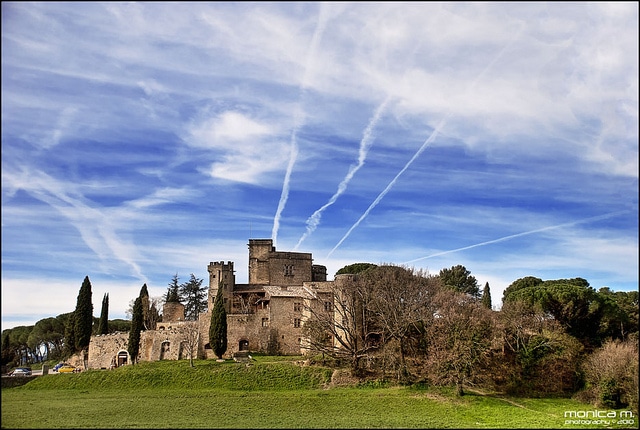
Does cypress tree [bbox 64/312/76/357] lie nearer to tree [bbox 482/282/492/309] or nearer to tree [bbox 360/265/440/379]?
tree [bbox 360/265/440/379]

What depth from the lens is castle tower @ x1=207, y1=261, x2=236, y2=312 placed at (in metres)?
55.5

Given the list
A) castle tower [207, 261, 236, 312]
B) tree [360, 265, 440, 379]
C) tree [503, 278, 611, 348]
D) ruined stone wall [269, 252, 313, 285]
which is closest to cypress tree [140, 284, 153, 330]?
castle tower [207, 261, 236, 312]

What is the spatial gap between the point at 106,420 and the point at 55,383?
17937 millimetres

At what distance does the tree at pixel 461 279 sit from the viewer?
69.9 metres

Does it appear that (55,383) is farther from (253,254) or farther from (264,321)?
(253,254)

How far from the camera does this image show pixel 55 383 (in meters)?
39.8

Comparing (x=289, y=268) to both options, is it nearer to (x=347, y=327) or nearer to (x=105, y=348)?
(x=105, y=348)

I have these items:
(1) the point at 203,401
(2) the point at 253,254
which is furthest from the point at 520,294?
(2) the point at 253,254

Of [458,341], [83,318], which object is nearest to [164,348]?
[83,318]

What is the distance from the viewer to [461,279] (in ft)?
233

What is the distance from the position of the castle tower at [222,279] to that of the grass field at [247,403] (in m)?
11.8

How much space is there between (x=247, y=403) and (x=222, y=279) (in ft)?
85.9

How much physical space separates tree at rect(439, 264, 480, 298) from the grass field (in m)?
33.1

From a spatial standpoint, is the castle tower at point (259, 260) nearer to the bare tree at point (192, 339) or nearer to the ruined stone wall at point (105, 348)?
the bare tree at point (192, 339)
